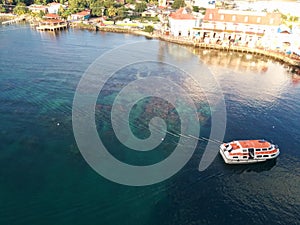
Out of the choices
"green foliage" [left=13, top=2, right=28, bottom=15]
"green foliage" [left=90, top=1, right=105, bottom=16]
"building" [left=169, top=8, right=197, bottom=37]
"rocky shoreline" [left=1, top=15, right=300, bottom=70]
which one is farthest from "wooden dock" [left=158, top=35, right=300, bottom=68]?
"green foliage" [left=13, top=2, right=28, bottom=15]

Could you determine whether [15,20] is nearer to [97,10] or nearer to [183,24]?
[97,10]

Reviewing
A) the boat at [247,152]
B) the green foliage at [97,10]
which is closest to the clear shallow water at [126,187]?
the boat at [247,152]

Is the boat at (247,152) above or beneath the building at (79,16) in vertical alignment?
beneath

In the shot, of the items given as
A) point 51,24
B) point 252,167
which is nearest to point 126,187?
point 252,167

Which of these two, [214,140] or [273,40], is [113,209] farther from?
[273,40]

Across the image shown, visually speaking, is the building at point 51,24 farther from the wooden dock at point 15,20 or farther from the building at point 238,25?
the building at point 238,25

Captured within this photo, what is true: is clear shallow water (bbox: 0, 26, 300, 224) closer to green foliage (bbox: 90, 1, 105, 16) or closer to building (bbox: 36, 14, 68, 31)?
building (bbox: 36, 14, 68, 31)

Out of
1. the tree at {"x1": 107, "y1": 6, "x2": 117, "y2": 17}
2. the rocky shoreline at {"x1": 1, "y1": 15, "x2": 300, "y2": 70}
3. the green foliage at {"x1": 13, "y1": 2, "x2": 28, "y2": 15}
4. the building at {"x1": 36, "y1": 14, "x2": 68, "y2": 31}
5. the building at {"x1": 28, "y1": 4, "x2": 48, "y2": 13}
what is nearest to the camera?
the rocky shoreline at {"x1": 1, "y1": 15, "x2": 300, "y2": 70}
